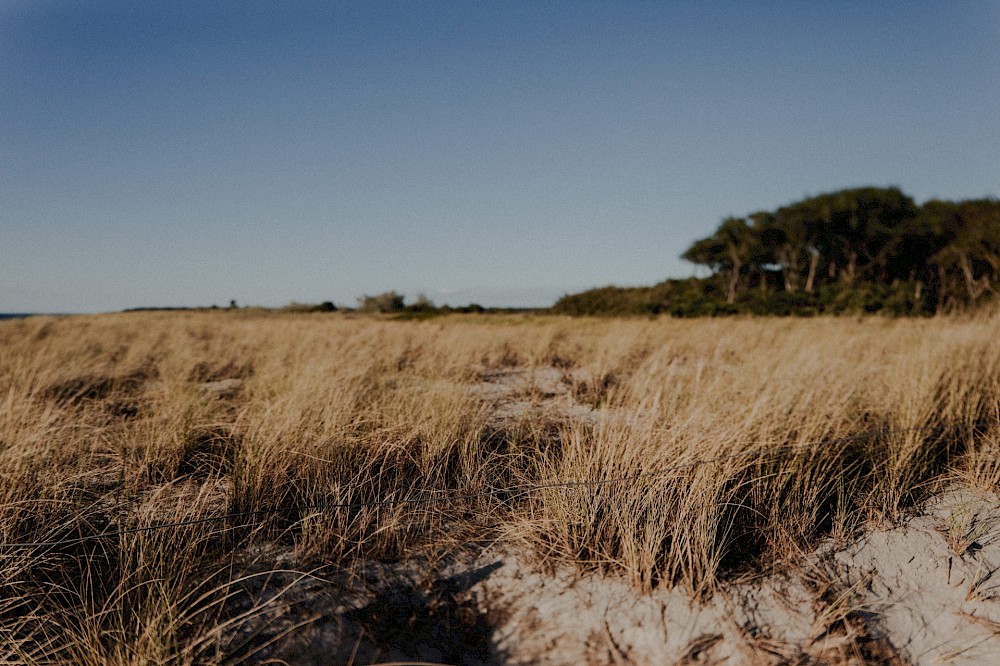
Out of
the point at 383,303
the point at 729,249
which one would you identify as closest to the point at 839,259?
the point at 729,249

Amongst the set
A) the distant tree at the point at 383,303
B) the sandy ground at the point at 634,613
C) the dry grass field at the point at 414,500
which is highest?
the distant tree at the point at 383,303

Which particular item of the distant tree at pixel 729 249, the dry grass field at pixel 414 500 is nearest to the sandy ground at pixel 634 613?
the dry grass field at pixel 414 500

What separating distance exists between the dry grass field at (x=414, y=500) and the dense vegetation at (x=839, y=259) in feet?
60.3

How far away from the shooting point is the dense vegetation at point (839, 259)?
19.7m

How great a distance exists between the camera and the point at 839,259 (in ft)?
91.9

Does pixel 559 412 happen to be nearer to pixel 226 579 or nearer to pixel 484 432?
pixel 484 432

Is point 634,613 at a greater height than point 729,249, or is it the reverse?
point 729,249

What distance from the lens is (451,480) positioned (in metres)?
2.45

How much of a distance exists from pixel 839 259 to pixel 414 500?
32.7 m

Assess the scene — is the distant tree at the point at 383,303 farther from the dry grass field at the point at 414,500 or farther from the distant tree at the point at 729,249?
the dry grass field at the point at 414,500

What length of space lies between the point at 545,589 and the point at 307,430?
4.47 feet

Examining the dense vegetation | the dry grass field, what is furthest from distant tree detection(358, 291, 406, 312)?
the dry grass field

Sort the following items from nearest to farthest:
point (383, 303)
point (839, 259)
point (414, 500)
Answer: point (414, 500) → point (839, 259) → point (383, 303)

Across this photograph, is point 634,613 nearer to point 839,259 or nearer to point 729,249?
point 729,249
